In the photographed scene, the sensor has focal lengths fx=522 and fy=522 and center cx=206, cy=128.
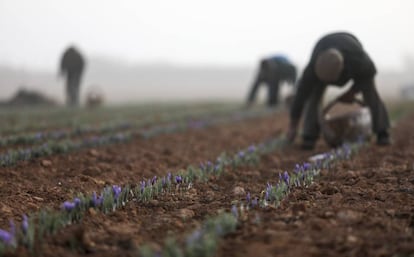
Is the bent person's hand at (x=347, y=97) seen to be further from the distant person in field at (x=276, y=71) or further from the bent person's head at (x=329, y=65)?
the distant person in field at (x=276, y=71)

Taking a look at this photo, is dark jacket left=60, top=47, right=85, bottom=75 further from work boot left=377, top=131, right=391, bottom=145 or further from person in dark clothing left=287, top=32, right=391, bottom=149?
work boot left=377, top=131, right=391, bottom=145

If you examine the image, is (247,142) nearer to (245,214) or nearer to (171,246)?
(245,214)

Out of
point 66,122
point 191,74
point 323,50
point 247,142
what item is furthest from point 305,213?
point 191,74

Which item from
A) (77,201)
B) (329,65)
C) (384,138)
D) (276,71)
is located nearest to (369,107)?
(384,138)

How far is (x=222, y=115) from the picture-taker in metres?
13.0

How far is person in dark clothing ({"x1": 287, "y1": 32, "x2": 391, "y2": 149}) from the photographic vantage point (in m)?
5.73

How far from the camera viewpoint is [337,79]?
590 cm

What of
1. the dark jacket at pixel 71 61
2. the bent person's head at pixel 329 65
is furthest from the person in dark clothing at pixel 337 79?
the dark jacket at pixel 71 61

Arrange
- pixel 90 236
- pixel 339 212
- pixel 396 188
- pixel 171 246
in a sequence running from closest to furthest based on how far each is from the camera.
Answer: pixel 171 246, pixel 90 236, pixel 339 212, pixel 396 188

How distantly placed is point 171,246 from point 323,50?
4.26 m

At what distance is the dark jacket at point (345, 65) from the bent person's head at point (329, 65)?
0.13 m

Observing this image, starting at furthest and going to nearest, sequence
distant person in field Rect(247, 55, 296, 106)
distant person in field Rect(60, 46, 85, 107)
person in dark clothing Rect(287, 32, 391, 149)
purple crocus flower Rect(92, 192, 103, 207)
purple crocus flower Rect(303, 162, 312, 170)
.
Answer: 1. distant person in field Rect(60, 46, 85, 107)
2. distant person in field Rect(247, 55, 296, 106)
3. person in dark clothing Rect(287, 32, 391, 149)
4. purple crocus flower Rect(303, 162, 312, 170)
5. purple crocus flower Rect(92, 192, 103, 207)

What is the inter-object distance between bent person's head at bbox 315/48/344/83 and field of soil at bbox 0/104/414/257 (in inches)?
36.3

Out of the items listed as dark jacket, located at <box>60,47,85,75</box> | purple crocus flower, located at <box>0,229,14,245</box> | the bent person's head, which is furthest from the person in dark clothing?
dark jacket, located at <box>60,47,85,75</box>
